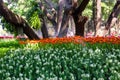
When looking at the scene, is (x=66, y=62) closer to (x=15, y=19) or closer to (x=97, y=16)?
(x=15, y=19)

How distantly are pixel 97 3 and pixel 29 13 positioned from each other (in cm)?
485

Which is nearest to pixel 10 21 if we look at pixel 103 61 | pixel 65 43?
pixel 65 43

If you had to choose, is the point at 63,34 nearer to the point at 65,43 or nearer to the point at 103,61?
the point at 65,43

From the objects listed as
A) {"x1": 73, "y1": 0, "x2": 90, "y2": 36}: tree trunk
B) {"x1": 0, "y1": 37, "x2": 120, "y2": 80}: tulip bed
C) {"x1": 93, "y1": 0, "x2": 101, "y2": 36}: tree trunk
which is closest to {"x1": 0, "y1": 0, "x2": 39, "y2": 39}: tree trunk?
{"x1": 73, "y1": 0, "x2": 90, "y2": 36}: tree trunk

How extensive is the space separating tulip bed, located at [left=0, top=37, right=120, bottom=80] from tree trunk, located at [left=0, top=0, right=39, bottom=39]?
2.99 meters

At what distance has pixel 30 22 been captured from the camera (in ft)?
64.1

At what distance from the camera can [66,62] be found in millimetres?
8266

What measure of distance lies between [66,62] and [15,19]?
31.5 ft

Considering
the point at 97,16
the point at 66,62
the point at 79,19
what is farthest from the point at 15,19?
the point at 66,62

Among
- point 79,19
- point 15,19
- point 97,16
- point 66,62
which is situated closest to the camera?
point 66,62

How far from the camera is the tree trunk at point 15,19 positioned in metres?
16.7

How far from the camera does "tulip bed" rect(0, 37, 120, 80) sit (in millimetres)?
6469

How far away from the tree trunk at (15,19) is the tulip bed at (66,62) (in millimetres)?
2987

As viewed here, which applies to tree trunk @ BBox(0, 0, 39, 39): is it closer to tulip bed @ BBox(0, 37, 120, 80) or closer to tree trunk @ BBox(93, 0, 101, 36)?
tulip bed @ BBox(0, 37, 120, 80)
